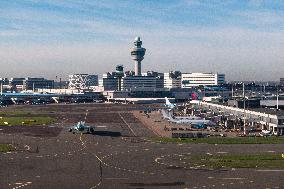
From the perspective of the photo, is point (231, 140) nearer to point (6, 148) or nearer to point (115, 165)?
point (115, 165)

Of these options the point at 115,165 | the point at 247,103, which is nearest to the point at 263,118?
the point at 247,103

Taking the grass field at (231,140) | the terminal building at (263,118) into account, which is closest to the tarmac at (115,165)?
the grass field at (231,140)

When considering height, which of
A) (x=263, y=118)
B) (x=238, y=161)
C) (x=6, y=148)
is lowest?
(x=238, y=161)

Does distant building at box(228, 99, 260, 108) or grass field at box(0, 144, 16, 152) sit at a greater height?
distant building at box(228, 99, 260, 108)

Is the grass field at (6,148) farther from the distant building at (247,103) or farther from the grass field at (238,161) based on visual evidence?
the distant building at (247,103)

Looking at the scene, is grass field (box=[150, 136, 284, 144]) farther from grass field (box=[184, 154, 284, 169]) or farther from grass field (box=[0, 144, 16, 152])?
grass field (box=[0, 144, 16, 152])

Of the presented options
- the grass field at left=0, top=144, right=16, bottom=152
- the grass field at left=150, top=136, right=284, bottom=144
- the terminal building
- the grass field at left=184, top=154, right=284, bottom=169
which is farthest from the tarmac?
the terminal building

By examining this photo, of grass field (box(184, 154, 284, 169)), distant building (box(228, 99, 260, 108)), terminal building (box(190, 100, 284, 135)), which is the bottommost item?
grass field (box(184, 154, 284, 169))

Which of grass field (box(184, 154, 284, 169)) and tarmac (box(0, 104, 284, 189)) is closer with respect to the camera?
tarmac (box(0, 104, 284, 189))
